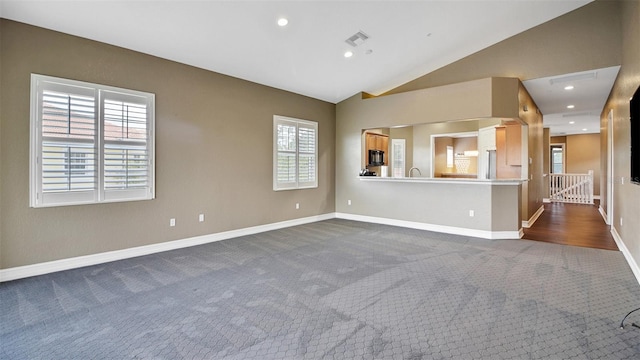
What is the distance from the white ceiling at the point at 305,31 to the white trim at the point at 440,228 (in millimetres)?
2766

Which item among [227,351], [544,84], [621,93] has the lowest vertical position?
[227,351]

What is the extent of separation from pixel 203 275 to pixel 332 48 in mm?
3853

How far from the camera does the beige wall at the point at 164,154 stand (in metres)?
3.44

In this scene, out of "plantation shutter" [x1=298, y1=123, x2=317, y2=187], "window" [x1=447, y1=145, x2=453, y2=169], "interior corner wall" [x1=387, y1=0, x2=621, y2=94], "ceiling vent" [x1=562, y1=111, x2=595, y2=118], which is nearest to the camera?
"interior corner wall" [x1=387, y1=0, x2=621, y2=94]

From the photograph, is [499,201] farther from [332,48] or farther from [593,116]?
[593,116]

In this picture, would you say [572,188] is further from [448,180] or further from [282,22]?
[282,22]

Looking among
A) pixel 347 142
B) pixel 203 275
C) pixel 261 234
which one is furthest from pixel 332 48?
pixel 203 275

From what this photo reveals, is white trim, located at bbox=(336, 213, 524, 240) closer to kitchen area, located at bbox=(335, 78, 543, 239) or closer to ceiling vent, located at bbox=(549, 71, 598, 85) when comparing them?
kitchen area, located at bbox=(335, 78, 543, 239)

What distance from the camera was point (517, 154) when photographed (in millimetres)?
6555

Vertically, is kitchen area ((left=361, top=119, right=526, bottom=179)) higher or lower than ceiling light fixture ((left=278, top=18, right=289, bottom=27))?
Answer: lower

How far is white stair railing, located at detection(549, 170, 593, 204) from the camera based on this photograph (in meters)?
10.6

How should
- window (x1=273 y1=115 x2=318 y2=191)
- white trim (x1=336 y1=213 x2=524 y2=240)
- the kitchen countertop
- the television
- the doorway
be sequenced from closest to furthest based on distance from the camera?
the television < the kitchen countertop < white trim (x1=336 y1=213 x2=524 y2=240) < window (x1=273 y1=115 x2=318 y2=191) < the doorway

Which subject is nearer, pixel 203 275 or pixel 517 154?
pixel 203 275

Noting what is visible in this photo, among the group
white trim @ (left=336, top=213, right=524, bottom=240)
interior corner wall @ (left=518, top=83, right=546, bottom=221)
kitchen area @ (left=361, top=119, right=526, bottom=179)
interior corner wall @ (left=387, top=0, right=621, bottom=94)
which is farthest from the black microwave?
interior corner wall @ (left=518, top=83, right=546, bottom=221)
